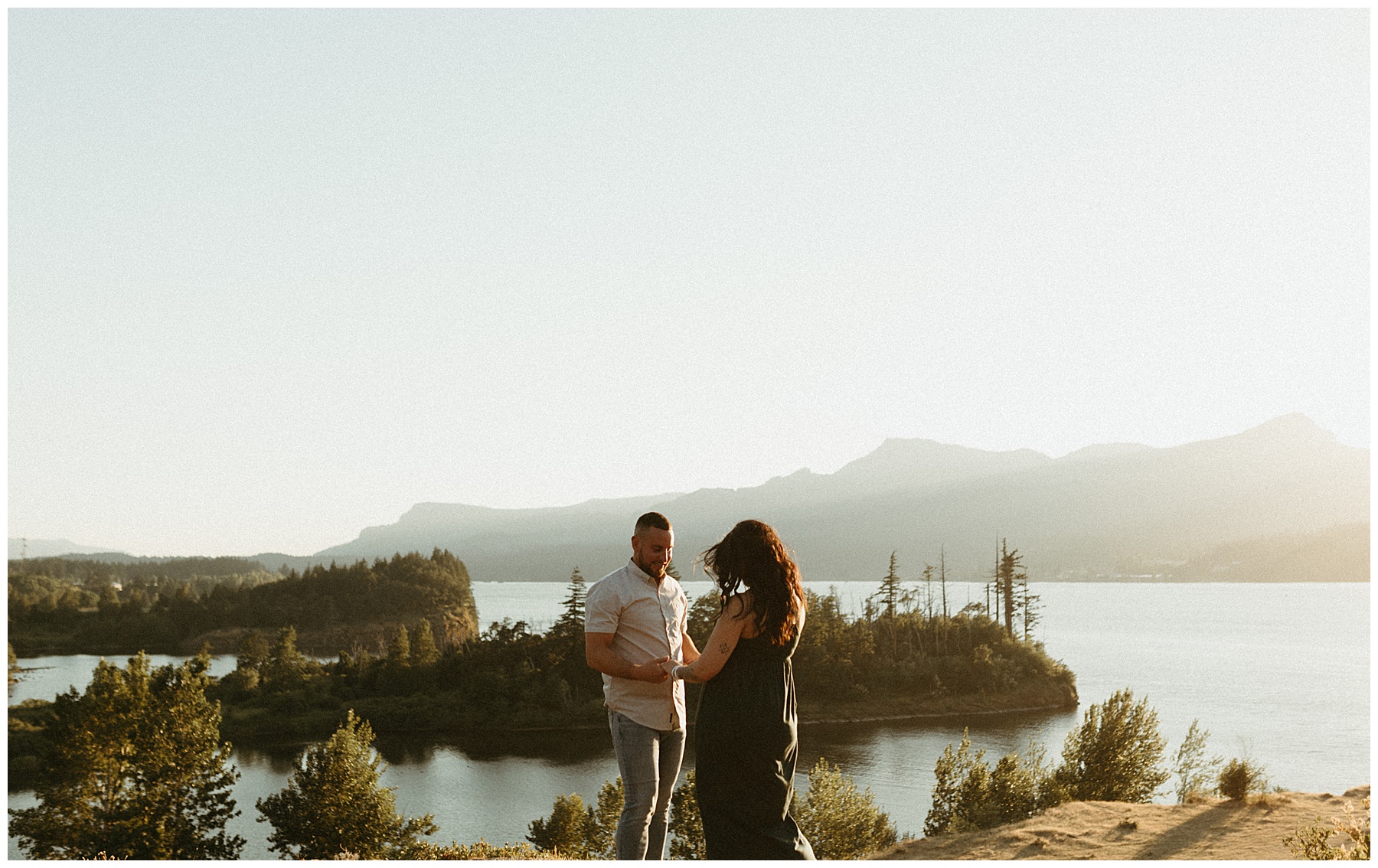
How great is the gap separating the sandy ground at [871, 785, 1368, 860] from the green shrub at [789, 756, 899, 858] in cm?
920

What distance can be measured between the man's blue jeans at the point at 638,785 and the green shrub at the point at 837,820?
57.6 ft

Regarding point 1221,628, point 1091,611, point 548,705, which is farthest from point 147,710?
point 1091,611

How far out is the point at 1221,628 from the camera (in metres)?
131

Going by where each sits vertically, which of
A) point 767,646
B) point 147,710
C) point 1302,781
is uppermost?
point 767,646

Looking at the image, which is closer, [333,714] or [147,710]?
[147,710]

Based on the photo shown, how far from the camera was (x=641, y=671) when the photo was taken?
4.43 meters

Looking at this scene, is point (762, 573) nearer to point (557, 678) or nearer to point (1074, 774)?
point (1074, 774)

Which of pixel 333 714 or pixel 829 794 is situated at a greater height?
pixel 829 794

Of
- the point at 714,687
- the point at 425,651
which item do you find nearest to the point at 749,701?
the point at 714,687

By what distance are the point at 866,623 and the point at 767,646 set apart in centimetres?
7381

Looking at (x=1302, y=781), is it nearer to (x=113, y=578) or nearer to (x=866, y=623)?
(x=866, y=623)

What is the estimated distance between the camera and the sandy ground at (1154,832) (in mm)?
10391

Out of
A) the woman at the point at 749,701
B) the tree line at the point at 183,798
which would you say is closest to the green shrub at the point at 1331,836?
the woman at the point at 749,701

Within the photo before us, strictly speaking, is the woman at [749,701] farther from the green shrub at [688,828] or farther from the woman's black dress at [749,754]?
the green shrub at [688,828]
